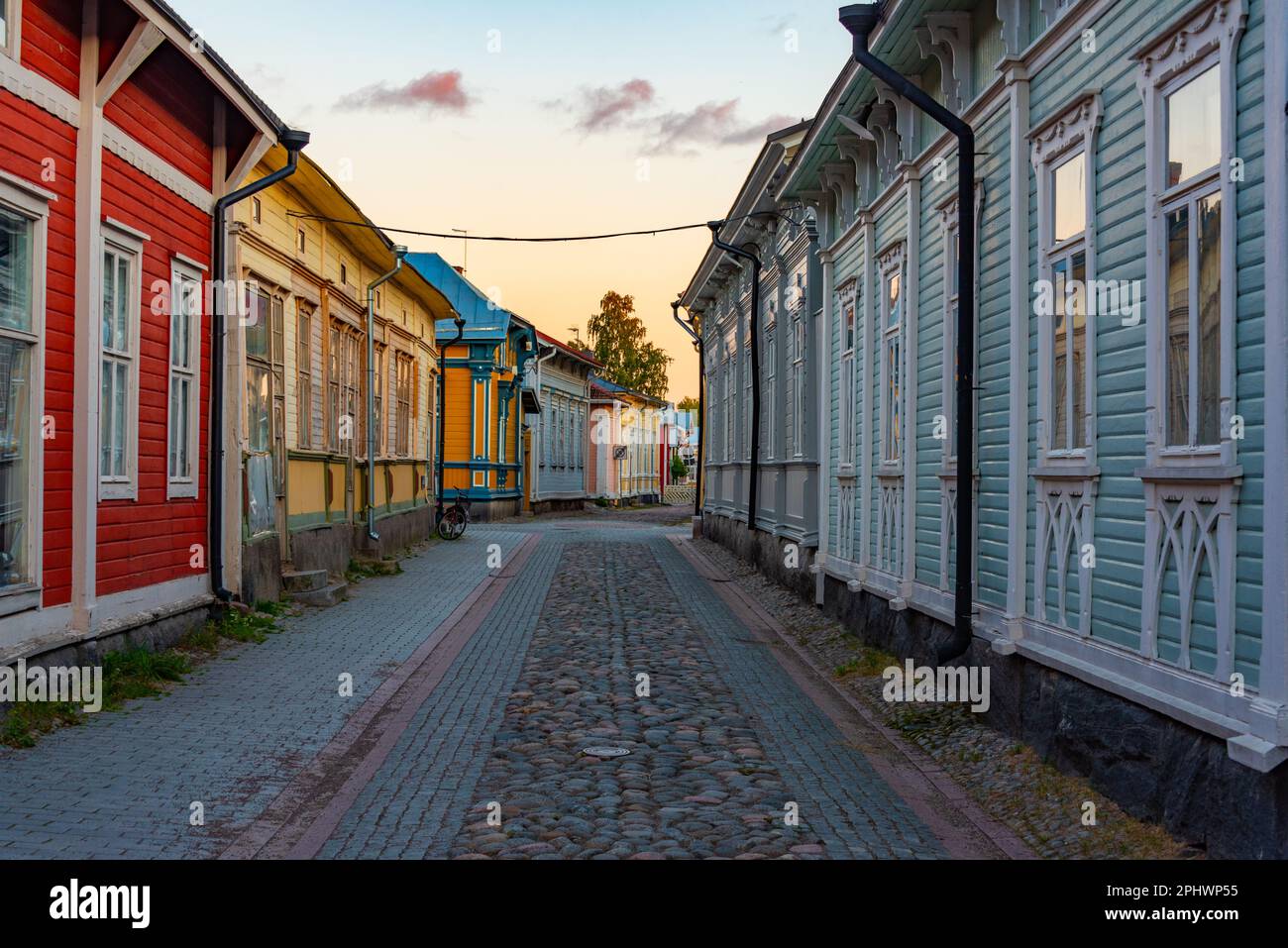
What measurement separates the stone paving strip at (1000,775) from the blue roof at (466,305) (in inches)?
1101

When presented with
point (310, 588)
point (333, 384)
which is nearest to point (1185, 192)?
point (310, 588)

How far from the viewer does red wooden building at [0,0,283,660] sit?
345 inches

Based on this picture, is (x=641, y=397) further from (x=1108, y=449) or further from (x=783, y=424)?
(x=1108, y=449)

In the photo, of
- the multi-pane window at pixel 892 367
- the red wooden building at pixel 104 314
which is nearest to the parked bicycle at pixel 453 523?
the red wooden building at pixel 104 314

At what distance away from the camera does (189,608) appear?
1217 centimetres

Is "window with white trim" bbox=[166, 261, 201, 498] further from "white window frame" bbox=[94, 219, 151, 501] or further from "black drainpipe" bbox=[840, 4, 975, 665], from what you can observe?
"black drainpipe" bbox=[840, 4, 975, 665]

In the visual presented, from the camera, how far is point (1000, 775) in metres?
7.91

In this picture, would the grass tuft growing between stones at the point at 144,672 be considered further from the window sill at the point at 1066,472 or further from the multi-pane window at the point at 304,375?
the window sill at the point at 1066,472

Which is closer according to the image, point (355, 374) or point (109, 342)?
point (109, 342)

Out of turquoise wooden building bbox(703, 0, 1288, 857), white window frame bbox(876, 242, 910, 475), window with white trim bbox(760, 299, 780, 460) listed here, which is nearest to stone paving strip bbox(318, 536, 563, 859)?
turquoise wooden building bbox(703, 0, 1288, 857)

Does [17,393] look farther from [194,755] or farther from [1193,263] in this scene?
[1193,263]

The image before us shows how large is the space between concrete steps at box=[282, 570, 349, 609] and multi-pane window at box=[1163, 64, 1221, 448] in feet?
37.7
